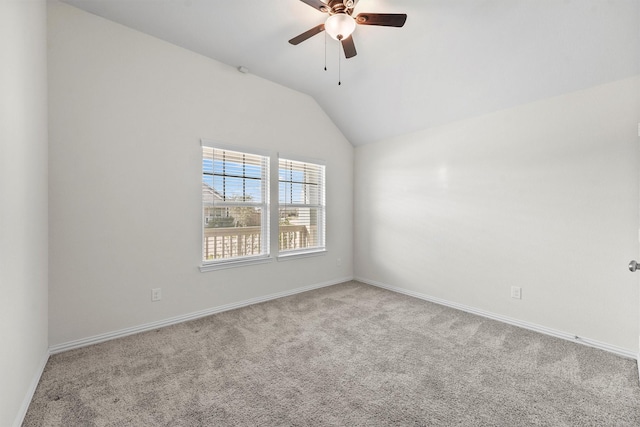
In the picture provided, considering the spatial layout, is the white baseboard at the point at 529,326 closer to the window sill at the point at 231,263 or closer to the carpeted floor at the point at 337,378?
the carpeted floor at the point at 337,378

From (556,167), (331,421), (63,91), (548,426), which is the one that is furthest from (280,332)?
(556,167)

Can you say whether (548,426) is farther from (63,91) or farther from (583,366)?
(63,91)

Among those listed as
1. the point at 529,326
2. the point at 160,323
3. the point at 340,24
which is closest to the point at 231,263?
the point at 160,323

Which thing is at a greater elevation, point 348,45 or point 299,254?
point 348,45

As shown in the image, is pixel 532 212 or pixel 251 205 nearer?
pixel 532 212

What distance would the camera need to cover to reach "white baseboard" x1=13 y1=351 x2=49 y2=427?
5.04ft

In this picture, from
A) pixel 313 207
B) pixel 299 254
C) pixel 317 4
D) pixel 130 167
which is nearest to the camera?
pixel 317 4

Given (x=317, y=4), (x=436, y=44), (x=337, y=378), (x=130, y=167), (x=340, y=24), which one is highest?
(x=436, y=44)

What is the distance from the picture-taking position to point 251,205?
3473mm

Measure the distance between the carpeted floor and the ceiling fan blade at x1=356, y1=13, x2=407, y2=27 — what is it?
99.0 inches

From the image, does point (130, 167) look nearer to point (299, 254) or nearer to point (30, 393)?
point (30, 393)

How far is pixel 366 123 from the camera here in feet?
13.2

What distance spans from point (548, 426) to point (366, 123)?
11.6 feet

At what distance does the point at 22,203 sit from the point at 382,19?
102 inches
